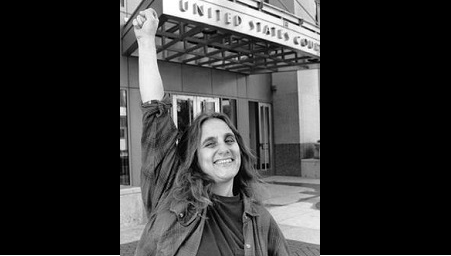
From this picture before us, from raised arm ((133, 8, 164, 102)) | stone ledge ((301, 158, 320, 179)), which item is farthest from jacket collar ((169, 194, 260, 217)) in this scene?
stone ledge ((301, 158, 320, 179))

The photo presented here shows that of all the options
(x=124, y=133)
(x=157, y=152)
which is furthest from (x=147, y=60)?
(x=124, y=133)

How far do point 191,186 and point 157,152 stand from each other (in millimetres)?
157

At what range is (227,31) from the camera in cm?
360

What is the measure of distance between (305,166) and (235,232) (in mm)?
2939

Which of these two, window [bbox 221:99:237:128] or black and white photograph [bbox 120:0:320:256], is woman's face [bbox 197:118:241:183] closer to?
black and white photograph [bbox 120:0:320:256]

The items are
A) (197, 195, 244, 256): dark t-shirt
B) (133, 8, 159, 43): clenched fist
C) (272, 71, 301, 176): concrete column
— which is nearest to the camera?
(197, 195, 244, 256): dark t-shirt

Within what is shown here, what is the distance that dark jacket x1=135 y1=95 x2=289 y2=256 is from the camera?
45.6 inches

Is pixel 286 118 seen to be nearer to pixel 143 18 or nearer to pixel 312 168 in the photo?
pixel 312 168

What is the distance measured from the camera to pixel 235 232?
1179 millimetres

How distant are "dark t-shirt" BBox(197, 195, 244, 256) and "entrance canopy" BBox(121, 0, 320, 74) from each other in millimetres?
1292

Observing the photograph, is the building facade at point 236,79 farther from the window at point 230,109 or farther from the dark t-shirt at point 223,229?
the dark t-shirt at point 223,229

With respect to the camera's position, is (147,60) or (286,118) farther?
(286,118)
